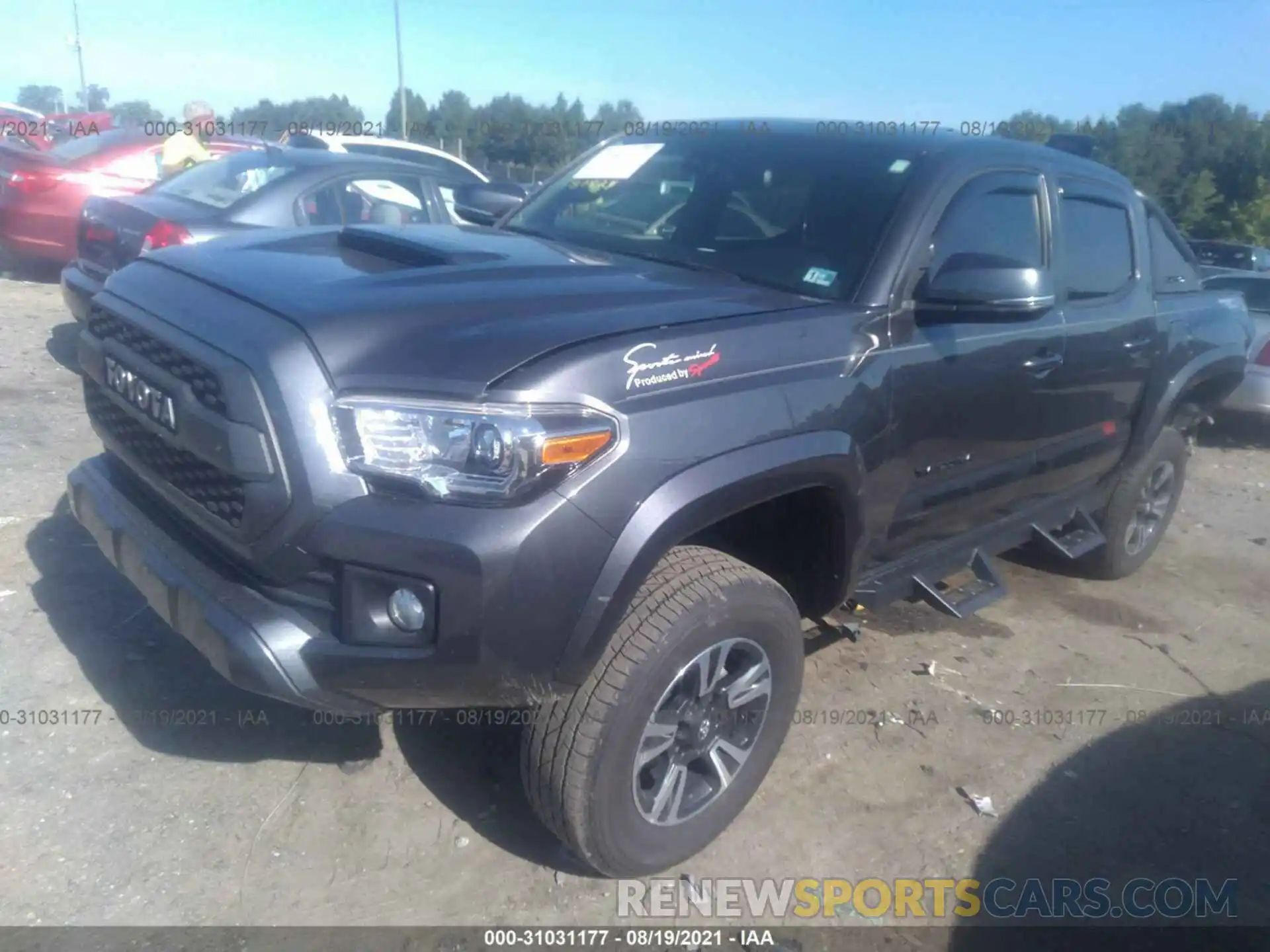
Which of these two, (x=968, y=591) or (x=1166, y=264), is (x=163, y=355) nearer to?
(x=968, y=591)

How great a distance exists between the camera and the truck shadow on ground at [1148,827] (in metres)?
2.95

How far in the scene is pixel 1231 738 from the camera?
3.97 metres

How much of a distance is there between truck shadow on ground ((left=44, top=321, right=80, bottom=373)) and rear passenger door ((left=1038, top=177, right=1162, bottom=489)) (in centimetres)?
609

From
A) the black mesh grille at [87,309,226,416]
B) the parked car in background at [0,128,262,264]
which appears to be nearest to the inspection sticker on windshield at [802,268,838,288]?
the black mesh grille at [87,309,226,416]

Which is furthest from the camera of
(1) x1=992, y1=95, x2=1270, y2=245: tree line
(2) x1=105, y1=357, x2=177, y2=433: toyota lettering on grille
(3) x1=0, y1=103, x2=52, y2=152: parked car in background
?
(1) x1=992, y1=95, x2=1270, y2=245: tree line

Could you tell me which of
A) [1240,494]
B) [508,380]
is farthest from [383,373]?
[1240,494]

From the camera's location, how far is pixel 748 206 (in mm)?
3627

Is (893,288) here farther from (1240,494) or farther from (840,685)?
(1240,494)

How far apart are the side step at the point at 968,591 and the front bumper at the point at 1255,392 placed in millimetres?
5276

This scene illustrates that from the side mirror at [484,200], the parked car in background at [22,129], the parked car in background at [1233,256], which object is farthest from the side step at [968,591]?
the parked car in background at [1233,256]

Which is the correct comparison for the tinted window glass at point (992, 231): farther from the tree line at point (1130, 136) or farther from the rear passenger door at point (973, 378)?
the tree line at point (1130, 136)

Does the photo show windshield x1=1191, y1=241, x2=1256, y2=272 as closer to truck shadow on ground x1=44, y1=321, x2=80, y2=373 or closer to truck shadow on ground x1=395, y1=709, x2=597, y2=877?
truck shadow on ground x1=44, y1=321, x2=80, y2=373

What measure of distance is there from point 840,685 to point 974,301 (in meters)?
1.63

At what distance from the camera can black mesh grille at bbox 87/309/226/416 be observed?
250 centimetres
